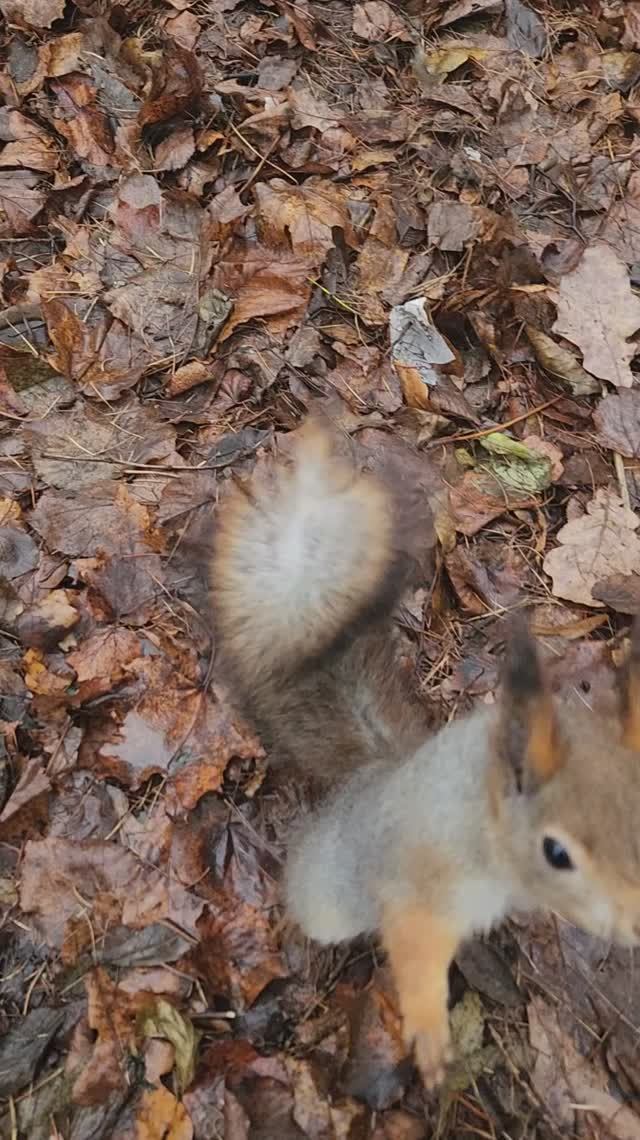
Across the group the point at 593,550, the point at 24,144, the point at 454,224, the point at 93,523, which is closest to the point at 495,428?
the point at 593,550

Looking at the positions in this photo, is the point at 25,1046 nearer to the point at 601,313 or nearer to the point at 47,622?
the point at 47,622

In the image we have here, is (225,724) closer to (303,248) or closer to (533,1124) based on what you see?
(533,1124)

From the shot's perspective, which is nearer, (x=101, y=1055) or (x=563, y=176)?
(x=101, y=1055)

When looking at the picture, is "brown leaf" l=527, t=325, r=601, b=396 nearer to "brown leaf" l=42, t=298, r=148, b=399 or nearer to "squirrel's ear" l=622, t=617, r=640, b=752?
"brown leaf" l=42, t=298, r=148, b=399

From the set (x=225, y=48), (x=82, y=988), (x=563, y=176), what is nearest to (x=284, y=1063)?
(x=82, y=988)

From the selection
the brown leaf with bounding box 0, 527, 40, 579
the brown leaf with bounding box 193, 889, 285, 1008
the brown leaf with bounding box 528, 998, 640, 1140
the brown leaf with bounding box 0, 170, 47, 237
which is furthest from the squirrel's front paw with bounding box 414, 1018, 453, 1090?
the brown leaf with bounding box 0, 170, 47, 237

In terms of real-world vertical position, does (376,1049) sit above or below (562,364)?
below
